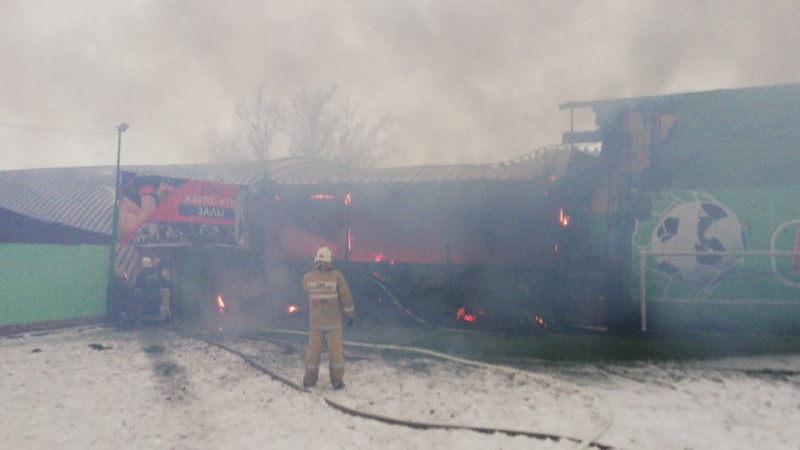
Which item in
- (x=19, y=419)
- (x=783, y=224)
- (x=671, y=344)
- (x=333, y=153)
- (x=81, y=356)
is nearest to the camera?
(x=19, y=419)

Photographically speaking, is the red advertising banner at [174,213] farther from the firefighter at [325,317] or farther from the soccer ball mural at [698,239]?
the soccer ball mural at [698,239]

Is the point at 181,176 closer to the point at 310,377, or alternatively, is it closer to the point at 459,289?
the point at 459,289

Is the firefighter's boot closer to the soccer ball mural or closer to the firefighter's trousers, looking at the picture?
the firefighter's trousers

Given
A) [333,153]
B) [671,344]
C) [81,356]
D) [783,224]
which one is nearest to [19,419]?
[81,356]

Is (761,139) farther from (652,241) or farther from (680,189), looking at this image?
(652,241)

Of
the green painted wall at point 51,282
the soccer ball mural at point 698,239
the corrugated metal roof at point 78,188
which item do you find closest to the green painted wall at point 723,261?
the soccer ball mural at point 698,239

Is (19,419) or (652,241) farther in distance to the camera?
(652,241)

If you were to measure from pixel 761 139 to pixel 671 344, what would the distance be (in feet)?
16.7

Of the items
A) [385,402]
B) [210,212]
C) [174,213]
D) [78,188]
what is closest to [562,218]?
[385,402]

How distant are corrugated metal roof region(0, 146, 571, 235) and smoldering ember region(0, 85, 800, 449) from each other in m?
0.19

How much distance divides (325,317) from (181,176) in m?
14.7

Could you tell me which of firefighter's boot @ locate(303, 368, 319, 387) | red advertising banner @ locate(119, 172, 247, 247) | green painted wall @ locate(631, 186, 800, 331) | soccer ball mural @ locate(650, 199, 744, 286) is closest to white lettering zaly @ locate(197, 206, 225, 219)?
red advertising banner @ locate(119, 172, 247, 247)

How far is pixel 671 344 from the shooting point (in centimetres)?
991

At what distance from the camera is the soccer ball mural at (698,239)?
11609 mm
